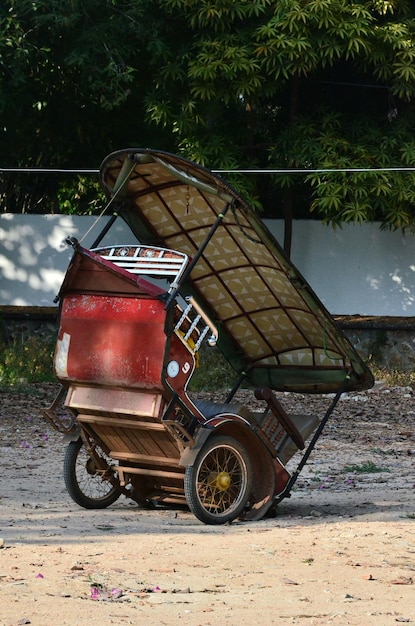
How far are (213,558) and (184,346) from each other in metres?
1.56

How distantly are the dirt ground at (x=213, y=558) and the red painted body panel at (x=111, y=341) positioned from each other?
1031 mm

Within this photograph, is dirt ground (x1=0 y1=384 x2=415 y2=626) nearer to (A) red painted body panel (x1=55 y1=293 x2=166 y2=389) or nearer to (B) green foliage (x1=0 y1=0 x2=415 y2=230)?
(A) red painted body panel (x1=55 y1=293 x2=166 y2=389)

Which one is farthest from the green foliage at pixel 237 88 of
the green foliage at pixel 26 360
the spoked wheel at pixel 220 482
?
the spoked wheel at pixel 220 482

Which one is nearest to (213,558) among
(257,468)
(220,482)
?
(220,482)

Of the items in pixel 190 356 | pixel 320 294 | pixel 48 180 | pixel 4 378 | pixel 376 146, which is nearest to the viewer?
pixel 190 356

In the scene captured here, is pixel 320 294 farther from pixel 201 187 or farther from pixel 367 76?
pixel 201 187

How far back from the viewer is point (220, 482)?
8.37 metres

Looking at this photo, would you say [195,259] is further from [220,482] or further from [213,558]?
[213,558]

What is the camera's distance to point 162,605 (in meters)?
5.86

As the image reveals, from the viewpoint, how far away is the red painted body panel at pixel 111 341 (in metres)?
7.77

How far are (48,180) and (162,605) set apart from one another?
15428 mm

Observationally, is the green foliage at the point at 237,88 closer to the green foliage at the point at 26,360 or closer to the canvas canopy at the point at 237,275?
the green foliage at the point at 26,360

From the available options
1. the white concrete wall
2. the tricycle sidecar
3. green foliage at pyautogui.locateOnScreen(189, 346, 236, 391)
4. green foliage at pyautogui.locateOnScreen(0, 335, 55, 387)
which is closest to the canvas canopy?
the tricycle sidecar

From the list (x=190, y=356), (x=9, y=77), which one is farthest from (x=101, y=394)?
(x=9, y=77)
